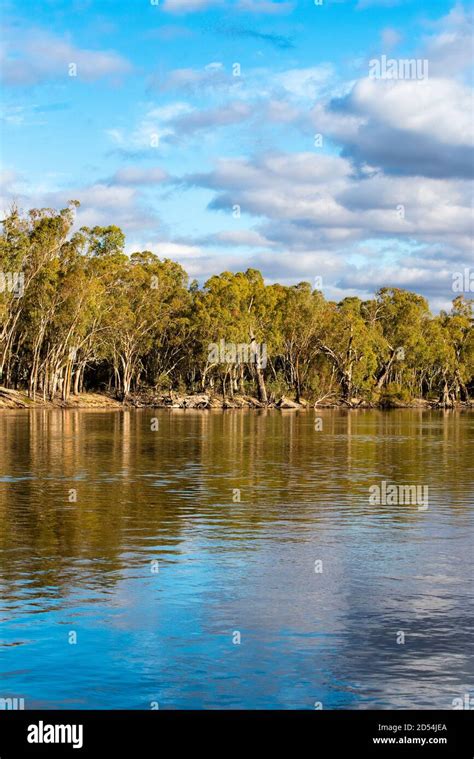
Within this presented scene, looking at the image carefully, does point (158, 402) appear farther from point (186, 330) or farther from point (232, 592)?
point (232, 592)

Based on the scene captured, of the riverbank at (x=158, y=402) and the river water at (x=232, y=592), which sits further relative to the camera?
the riverbank at (x=158, y=402)

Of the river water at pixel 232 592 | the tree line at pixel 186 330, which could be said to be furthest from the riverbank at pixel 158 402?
the river water at pixel 232 592

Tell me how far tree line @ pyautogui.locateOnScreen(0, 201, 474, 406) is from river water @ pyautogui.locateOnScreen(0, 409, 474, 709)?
67.1 metres

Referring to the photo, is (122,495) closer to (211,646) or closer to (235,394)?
(211,646)

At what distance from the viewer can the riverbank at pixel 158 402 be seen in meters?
105

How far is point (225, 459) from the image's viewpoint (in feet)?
144

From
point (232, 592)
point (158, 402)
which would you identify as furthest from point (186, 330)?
point (232, 592)

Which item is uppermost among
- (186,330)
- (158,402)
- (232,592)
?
(186,330)

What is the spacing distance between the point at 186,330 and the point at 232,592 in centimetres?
11212

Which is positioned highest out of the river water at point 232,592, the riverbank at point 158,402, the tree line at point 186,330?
the tree line at point 186,330

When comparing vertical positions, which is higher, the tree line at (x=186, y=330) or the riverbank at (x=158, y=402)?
the tree line at (x=186, y=330)

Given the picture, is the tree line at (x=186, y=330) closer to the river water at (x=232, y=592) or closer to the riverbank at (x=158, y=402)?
the riverbank at (x=158, y=402)

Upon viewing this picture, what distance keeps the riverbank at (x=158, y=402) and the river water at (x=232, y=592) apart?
71.0 meters

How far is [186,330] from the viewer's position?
128 metres
